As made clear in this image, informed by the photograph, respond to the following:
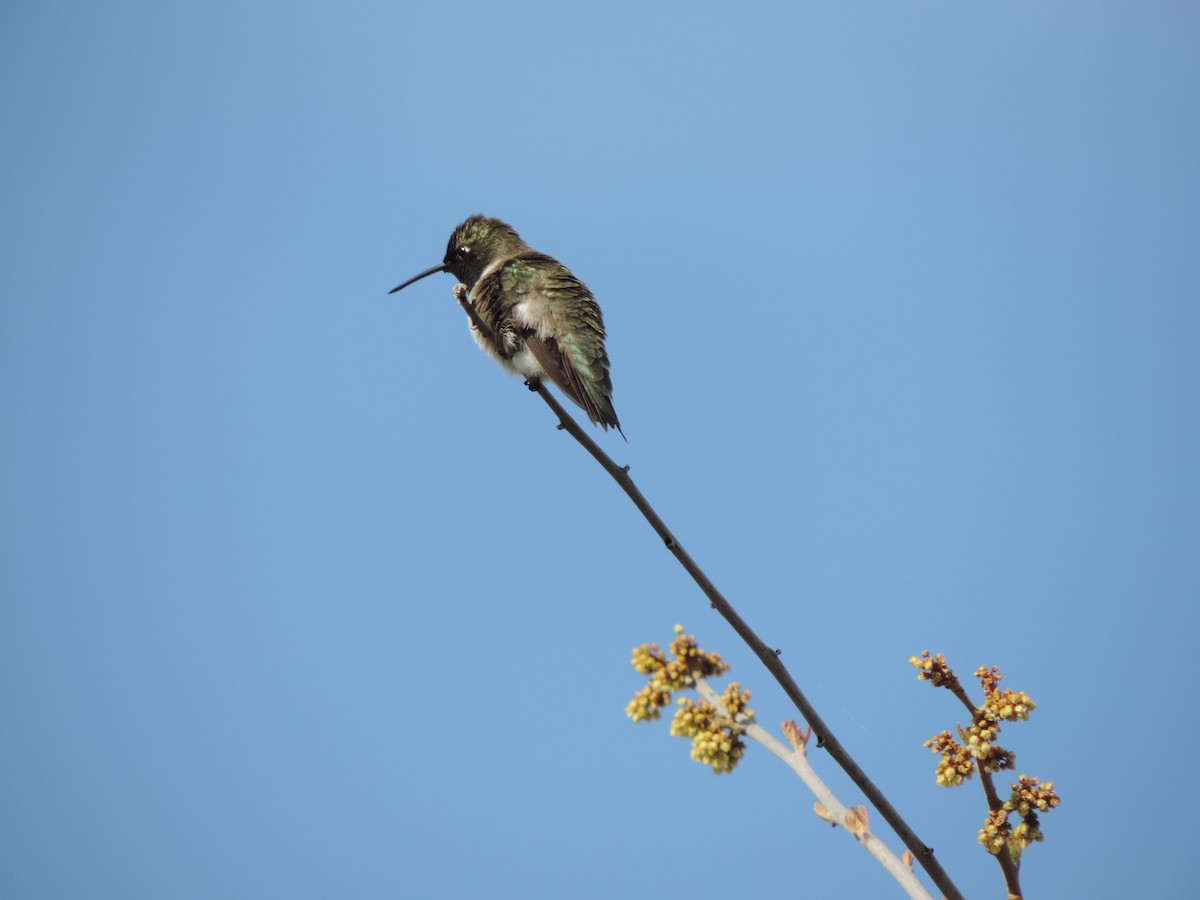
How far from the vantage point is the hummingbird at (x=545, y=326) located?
520 cm

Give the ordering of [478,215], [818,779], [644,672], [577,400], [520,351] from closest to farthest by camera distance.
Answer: [818,779] → [644,672] → [577,400] → [520,351] → [478,215]

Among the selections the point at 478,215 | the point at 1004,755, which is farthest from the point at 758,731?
the point at 478,215

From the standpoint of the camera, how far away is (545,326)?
5566 millimetres

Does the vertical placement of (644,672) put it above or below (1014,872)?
above

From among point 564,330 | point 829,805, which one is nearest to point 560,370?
point 564,330

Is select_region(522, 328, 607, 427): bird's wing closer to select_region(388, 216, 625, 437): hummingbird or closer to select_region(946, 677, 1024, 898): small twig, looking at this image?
select_region(388, 216, 625, 437): hummingbird

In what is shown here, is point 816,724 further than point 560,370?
No

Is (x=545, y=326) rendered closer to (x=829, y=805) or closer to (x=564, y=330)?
(x=564, y=330)

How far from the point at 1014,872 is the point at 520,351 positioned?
4.04m

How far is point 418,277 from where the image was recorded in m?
5.82

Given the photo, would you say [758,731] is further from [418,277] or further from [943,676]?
[418,277]

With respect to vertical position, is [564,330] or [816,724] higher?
[564,330]

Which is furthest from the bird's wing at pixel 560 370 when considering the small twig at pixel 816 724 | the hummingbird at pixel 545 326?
the small twig at pixel 816 724

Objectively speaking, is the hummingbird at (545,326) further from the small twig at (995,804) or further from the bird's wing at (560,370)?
the small twig at (995,804)
